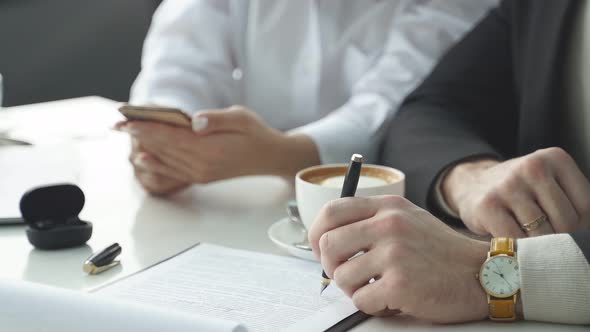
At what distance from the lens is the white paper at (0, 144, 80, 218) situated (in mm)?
1111

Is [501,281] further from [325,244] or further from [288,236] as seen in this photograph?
[288,236]

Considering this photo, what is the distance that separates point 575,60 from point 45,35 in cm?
226

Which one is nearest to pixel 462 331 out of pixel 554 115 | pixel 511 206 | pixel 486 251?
pixel 486 251

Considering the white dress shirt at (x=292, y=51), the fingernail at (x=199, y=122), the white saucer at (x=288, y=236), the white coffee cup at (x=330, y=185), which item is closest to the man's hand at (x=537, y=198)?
the white coffee cup at (x=330, y=185)

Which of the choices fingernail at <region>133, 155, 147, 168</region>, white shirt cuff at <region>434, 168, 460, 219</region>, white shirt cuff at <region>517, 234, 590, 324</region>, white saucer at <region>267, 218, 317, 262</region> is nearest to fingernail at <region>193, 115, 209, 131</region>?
fingernail at <region>133, 155, 147, 168</region>

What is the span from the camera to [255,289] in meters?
0.77

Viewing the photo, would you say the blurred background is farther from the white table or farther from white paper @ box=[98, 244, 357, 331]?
white paper @ box=[98, 244, 357, 331]

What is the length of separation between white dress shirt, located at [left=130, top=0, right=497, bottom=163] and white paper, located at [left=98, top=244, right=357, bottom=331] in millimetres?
600

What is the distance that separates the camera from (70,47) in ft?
9.45

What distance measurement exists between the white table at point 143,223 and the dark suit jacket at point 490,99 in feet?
0.70

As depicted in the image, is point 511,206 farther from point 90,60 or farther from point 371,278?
point 90,60

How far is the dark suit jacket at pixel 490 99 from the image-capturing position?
3.42 feet

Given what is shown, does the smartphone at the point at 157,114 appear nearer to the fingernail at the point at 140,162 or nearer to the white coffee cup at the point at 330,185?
the fingernail at the point at 140,162

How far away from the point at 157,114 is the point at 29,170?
0.28 m
